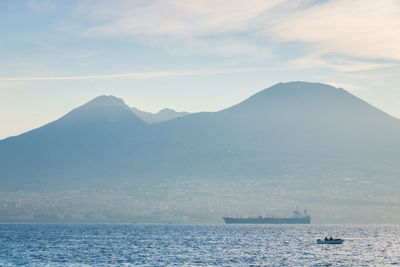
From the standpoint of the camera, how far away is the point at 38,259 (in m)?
128

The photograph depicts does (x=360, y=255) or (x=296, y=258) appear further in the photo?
(x=360, y=255)

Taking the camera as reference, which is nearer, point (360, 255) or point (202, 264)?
point (202, 264)

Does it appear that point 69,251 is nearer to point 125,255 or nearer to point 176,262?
point 125,255

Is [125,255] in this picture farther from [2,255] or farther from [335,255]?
[335,255]

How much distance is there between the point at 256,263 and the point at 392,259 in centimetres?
3145

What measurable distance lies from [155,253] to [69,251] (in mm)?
21718

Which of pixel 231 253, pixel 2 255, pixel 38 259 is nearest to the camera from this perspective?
pixel 38 259

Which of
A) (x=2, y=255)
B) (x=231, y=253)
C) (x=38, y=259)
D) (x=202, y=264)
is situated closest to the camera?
(x=202, y=264)

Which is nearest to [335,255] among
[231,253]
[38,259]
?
[231,253]

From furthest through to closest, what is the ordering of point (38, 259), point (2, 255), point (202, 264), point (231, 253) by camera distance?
point (231, 253) → point (2, 255) → point (38, 259) → point (202, 264)

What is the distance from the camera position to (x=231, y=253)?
5846 inches

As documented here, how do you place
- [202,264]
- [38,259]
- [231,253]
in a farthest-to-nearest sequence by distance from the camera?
1. [231,253]
2. [38,259]
3. [202,264]

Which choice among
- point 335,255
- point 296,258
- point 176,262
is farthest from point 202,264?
point 335,255

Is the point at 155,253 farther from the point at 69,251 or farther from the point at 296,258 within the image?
the point at 296,258
